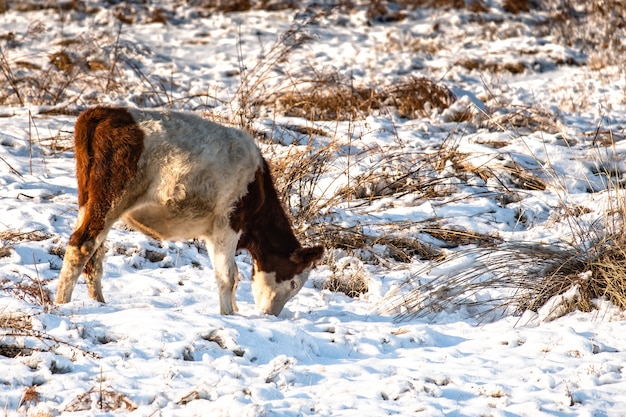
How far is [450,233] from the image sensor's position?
8.46 m

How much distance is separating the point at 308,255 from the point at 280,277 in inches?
12.4

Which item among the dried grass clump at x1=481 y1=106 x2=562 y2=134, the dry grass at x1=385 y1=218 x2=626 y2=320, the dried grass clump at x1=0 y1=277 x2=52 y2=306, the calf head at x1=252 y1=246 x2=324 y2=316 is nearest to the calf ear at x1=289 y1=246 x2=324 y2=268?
the calf head at x1=252 y1=246 x2=324 y2=316

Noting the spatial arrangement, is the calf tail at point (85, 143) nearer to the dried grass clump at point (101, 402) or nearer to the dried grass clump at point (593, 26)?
the dried grass clump at point (101, 402)

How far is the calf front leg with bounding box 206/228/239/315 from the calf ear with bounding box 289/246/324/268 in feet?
1.72

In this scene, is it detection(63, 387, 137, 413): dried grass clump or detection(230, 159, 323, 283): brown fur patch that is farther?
detection(230, 159, 323, 283): brown fur patch

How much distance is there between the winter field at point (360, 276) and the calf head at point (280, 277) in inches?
7.6

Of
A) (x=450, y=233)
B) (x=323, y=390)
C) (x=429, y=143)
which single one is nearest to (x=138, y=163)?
(x=323, y=390)

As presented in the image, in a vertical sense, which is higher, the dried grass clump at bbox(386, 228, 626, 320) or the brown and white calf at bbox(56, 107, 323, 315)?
the brown and white calf at bbox(56, 107, 323, 315)

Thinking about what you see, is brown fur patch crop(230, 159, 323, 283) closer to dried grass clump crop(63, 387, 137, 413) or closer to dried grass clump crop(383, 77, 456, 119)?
dried grass clump crop(63, 387, 137, 413)

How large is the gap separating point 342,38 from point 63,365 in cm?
1579

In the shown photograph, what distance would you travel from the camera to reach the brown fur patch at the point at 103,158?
5688 millimetres

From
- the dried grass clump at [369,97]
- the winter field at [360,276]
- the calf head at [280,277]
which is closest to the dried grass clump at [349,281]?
the winter field at [360,276]

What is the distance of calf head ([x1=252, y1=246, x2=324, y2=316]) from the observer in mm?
6551

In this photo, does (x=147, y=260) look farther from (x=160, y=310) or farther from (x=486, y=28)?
(x=486, y=28)
